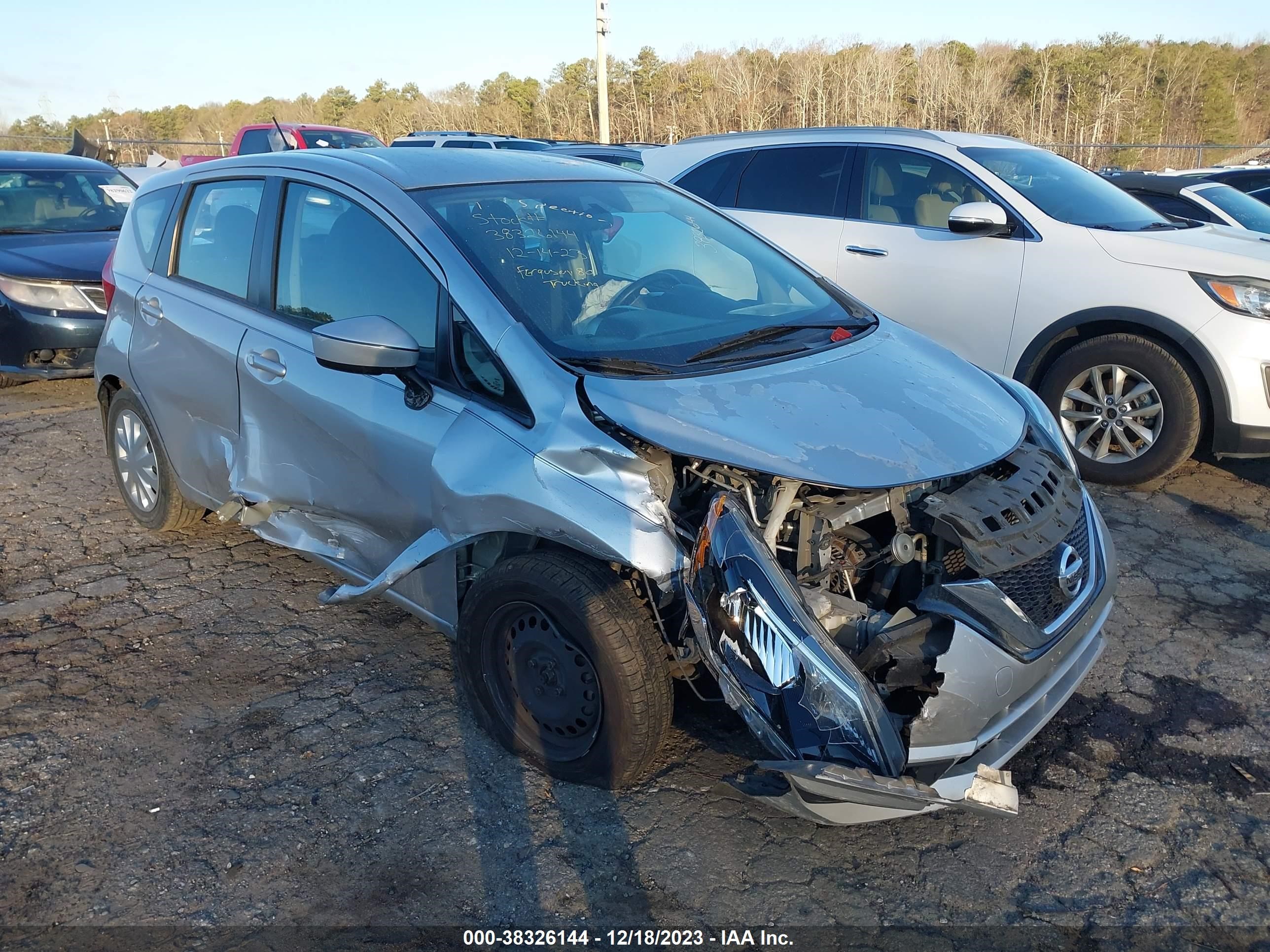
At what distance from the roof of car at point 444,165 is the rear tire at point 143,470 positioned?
1.33m

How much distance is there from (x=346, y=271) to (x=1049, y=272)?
158 inches

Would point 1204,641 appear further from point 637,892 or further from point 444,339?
point 444,339

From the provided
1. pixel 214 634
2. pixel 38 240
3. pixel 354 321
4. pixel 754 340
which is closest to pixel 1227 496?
pixel 754 340

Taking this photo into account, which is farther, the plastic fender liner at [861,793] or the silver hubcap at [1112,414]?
the silver hubcap at [1112,414]

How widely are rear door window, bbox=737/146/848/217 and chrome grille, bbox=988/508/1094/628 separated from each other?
4.23 metres

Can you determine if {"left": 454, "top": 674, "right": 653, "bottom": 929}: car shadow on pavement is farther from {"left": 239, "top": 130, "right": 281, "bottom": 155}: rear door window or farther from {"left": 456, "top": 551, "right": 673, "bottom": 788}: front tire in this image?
{"left": 239, "top": 130, "right": 281, "bottom": 155}: rear door window

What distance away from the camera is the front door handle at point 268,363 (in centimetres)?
349

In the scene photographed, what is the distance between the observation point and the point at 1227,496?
5348 millimetres

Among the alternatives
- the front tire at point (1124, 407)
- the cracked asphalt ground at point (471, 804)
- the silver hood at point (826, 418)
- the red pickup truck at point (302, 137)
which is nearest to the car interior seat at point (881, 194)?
the front tire at point (1124, 407)

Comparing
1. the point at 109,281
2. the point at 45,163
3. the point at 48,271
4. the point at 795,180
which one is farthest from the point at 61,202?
the point at 795,180

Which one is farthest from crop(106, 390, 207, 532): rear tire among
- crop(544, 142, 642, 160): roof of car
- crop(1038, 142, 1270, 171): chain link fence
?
crop(1038, 142, 1270, 171): chain link fence

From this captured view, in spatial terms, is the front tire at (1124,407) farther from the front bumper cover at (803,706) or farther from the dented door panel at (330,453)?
the dented door panel at (330,453)

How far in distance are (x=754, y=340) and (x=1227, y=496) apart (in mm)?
3614

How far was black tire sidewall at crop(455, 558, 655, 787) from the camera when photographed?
264cm
